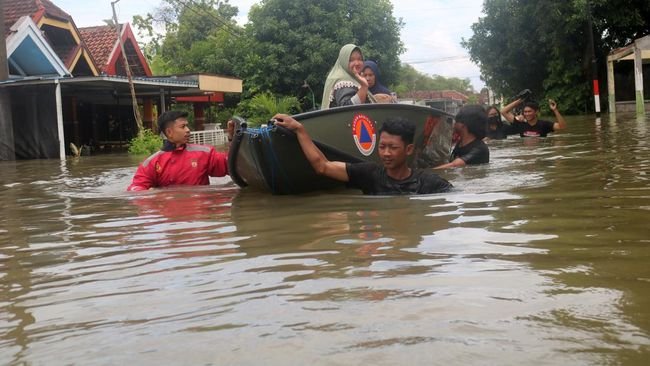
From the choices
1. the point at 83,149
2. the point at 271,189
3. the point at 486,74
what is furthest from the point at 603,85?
the point at 271,189

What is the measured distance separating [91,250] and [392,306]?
2.05 metres

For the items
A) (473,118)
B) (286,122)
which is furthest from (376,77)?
(286,122)

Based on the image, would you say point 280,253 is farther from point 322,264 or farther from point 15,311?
point 15,311

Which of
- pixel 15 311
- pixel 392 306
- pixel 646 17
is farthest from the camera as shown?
pixel 646 17

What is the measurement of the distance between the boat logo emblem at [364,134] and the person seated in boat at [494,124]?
3853mm

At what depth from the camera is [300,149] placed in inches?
215

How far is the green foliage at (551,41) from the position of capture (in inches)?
1031

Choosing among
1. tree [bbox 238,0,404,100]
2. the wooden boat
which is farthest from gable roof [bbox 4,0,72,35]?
the wooden boat

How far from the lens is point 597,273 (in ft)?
8.10

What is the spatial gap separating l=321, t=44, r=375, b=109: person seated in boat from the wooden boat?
0.44 metres

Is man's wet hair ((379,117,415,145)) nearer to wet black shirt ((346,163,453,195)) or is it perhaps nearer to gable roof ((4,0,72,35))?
wet black shirt ((346,163,453,195))

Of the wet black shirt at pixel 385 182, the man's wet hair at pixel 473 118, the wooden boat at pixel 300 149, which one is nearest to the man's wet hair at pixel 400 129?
the wet black shirt at pixel 385 182

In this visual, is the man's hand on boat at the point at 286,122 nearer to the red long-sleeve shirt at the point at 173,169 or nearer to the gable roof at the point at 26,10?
the red long-sleeve shirt at the point at 173,169

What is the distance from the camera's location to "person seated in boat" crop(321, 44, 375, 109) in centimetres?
622
